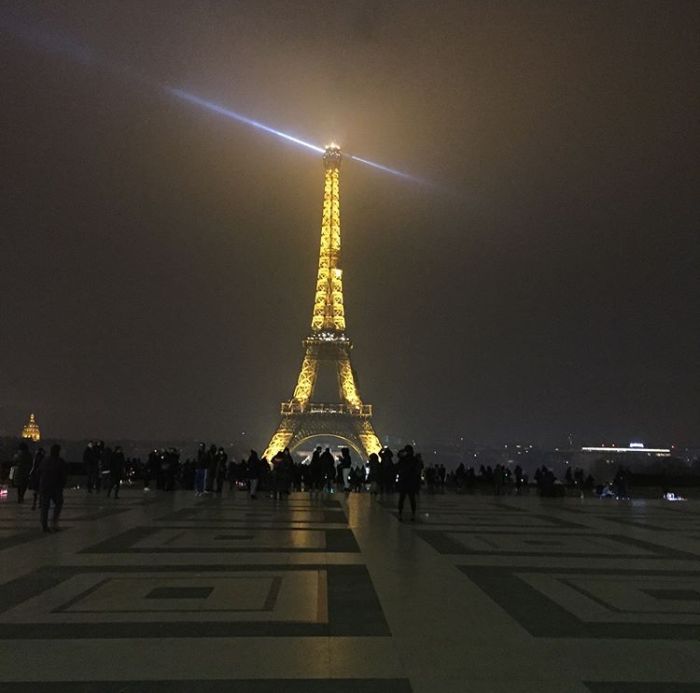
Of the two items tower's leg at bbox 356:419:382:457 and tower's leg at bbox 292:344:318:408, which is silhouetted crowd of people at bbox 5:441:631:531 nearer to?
tower's leg at bbox 356:419:382:457

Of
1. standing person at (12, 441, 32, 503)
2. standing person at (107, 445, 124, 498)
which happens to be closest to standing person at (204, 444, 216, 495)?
standing person at (107, 445, 124, 498)

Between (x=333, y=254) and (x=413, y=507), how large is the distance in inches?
2267

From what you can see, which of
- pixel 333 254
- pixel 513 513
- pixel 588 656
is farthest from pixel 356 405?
pixel 588 656

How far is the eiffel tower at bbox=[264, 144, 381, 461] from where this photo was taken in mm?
66500

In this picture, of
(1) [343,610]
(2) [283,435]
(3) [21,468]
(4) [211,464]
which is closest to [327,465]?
(4) [211,464]

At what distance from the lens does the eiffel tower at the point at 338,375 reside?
6650 cm

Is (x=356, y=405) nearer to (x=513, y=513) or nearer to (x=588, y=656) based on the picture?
(x=513, y=513)

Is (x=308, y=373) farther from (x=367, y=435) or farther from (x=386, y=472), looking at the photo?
(x=386, y=472)

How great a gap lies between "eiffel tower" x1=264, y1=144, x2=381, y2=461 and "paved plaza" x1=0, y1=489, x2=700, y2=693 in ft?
170

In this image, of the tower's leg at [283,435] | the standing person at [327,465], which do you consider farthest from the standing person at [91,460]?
the tower's leg at [283,435]

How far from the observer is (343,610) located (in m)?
7.15

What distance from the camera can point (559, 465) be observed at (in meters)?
120

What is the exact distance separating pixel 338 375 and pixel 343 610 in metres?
63.8

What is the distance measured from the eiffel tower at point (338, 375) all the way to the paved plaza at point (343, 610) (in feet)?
170
